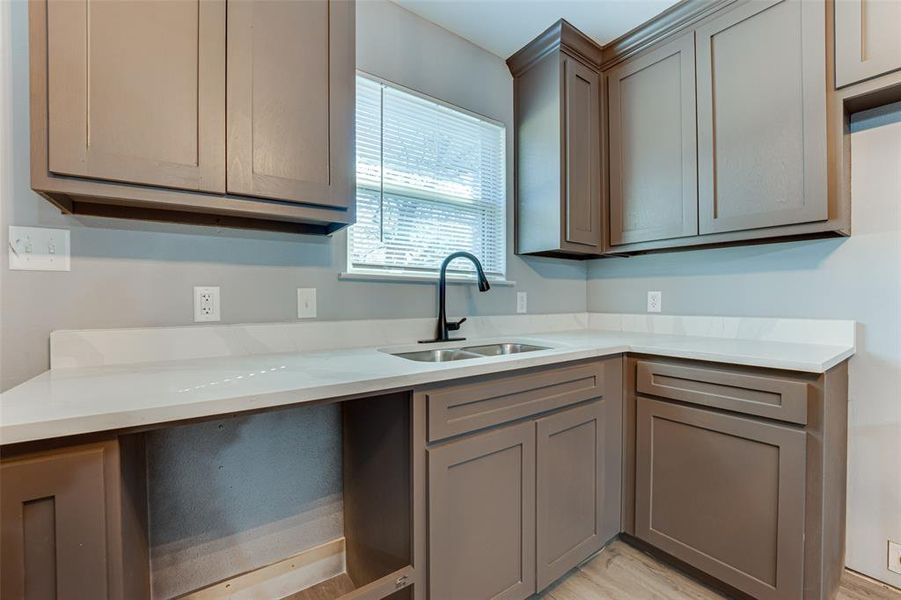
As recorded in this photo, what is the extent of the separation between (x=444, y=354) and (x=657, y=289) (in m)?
1.37

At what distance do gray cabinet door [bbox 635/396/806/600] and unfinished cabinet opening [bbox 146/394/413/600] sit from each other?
1.14 meters

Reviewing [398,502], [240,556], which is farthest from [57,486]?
[240,556]

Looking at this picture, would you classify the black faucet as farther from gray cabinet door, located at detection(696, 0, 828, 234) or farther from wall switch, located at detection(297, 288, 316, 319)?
gray cabinet door, located at detection(696, 0, 828, 234)

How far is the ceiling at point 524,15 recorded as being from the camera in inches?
72.6

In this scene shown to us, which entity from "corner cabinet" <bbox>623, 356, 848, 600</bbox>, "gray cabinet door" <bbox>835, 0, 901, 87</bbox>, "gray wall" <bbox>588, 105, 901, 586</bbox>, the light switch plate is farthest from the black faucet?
"gray cabinet door" <bbox>835, 0, 901, 87</bbox>

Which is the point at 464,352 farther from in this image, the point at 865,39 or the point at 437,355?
the point at 865,39

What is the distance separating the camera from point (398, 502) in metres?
1.21

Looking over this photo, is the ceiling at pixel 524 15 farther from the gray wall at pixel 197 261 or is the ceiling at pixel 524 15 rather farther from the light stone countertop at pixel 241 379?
the light stone countertop at pixel 241 379

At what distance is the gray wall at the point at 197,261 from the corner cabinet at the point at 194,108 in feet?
0.34

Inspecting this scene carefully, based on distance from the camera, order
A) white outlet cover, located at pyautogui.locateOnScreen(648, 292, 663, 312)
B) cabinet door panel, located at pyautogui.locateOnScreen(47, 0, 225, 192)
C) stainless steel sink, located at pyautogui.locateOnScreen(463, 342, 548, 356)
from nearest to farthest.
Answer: cabinet door panel, located at pyautogui.locateOnScreen(47, 0, 225, 192), stainless steel sink, located at pyautogui.locateOnScreen(463, 342, 548, 356), white outlet cover, located at pyautogui.locateOnScreen(648, 292, 663, 312)

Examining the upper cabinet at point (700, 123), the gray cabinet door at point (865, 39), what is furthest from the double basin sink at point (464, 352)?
the gray cabinet door at point (865, 39)

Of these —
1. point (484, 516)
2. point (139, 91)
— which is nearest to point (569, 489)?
point (484, 516)

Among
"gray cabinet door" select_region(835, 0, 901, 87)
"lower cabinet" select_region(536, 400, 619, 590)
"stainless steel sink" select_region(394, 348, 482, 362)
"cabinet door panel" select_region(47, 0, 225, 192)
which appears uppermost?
"gray cabinet door" select_region(835, 0, 901, 87)

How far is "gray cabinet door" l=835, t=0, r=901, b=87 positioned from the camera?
Answer: 134 cm
